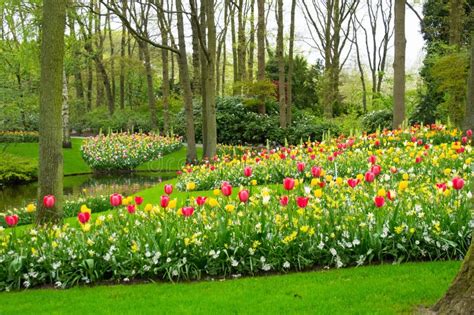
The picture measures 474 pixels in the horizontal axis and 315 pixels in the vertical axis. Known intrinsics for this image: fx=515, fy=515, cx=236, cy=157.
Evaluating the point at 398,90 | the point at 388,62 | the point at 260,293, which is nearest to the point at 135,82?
the point at 388,62

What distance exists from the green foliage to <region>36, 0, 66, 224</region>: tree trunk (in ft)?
59.2

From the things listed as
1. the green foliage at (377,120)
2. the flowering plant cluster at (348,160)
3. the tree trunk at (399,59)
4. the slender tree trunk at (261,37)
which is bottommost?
the flowering plant cluster at (348,160)

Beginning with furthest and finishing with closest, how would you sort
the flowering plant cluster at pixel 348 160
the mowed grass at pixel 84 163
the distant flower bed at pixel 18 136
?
the distant flower bed at pixel 18 136
the mowed grass at pixel 84 163
the flowering plant cluster at pixel 348 160

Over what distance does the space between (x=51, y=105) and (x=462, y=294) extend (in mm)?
5235

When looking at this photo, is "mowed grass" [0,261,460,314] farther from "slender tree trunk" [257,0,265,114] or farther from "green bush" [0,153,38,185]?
"slender tree trunk" [257,0,265,114]

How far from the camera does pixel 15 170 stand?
1919cm

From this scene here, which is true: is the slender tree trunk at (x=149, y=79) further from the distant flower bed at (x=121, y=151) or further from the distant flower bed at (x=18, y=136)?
the distant flower bed at (x=18, y=136)

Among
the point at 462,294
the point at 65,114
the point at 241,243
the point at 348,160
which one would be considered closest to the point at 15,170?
the point at 65,114

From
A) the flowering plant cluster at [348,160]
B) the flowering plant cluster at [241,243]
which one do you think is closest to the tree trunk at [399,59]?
the flowering plant cluster at [348,160]

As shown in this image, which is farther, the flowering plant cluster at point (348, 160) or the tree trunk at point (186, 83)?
Answer: the tree trunk at point (186, 83)

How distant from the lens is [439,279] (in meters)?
4.30

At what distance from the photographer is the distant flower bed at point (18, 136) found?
1012 inches

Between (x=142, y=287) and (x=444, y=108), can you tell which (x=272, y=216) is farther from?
(x=444, y=108)

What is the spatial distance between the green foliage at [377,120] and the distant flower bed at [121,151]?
9.30m
